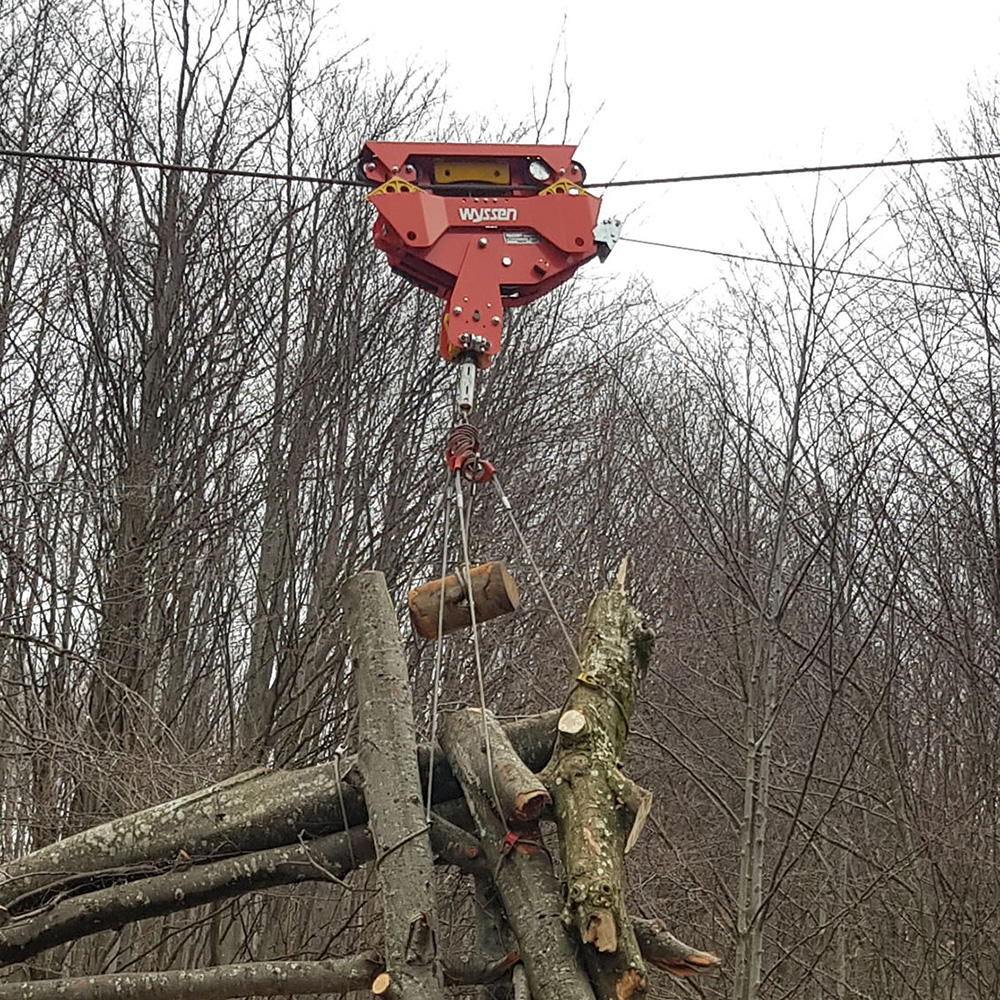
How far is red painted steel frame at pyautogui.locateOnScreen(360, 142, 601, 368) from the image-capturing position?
4.91 m

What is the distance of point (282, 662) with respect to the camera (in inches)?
386

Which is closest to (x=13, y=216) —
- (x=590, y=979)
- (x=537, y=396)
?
(x=537, y=396)

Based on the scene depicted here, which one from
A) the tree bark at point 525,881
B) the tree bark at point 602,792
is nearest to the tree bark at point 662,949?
the tree bark at point 602,792

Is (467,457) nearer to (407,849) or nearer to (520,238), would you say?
(520,238)

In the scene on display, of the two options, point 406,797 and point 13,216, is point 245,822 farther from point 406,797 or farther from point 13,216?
point 13,216

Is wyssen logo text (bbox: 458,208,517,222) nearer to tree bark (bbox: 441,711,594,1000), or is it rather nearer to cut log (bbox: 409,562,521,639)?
cut log (bbox: 409,562,521,639)

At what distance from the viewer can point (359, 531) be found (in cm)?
1052

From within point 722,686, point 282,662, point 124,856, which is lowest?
point 124,856

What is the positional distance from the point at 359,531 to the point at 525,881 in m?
6.49

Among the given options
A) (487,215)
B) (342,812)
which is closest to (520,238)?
(487,215)

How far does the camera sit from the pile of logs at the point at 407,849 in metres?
4.14

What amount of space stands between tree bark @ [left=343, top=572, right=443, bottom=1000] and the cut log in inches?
11.3

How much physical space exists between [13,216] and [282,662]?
13.4 feet

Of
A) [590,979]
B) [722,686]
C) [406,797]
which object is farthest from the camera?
[722,686]
